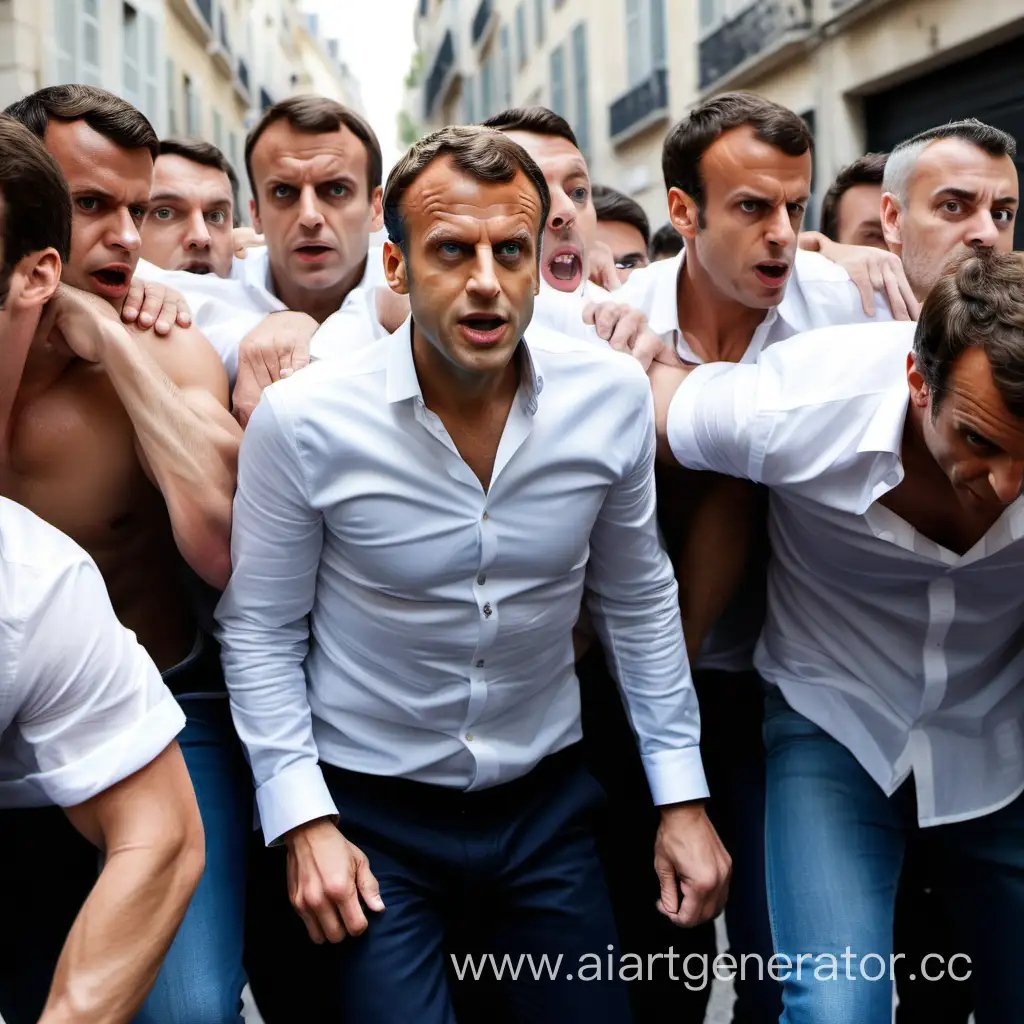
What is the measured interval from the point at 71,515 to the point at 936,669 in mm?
1625

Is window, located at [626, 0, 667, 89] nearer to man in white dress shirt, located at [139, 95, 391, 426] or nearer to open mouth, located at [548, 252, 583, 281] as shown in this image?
open mouth, located at [548, 252, 583, 281]

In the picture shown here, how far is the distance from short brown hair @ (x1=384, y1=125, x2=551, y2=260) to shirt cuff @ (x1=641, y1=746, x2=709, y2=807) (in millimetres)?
995

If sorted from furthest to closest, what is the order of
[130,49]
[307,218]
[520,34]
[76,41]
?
[520,34]
[130,49]
[76,41]
[307,218]

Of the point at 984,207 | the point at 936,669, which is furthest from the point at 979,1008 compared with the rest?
the point at 984,207

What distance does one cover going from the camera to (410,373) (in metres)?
2.19

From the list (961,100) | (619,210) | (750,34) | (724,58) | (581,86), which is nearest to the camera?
(619,210)

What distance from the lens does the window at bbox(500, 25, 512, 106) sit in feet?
73.9

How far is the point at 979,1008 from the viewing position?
252 cm

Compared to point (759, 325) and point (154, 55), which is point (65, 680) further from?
point (154, 55)

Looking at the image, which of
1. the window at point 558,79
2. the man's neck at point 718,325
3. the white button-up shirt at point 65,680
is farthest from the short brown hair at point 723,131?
the window at point 558,79

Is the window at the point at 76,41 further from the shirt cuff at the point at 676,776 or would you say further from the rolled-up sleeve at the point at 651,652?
the shirt cuff at the point at 676,776

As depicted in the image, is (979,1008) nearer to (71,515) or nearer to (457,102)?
(71,515)

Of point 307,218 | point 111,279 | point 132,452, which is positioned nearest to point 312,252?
point 307,218

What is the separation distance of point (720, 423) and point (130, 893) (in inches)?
51.7
